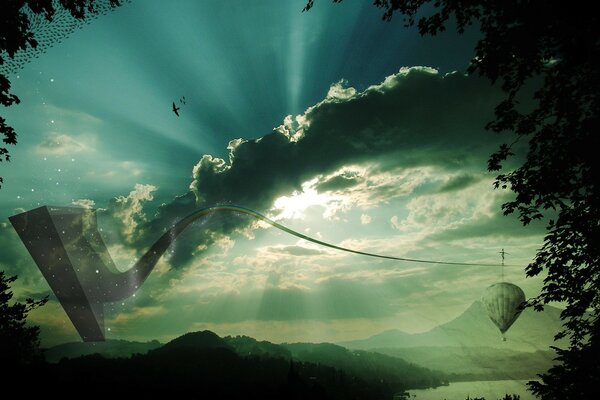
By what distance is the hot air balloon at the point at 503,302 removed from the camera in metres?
55.1

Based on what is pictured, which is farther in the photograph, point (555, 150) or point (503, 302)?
point (503, 302)

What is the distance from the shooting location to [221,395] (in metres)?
166

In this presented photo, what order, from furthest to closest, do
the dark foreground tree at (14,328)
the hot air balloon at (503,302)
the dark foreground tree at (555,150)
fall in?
the hot air balloon at (503,302) < the dark foreground tree at (14,328) < the dark foreground tree at (555,150)

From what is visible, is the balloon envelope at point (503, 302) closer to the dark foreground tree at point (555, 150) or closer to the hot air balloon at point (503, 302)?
the hot air balloon at point (503, 302)

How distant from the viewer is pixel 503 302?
56562mm

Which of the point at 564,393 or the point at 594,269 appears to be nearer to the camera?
the point at 564,393

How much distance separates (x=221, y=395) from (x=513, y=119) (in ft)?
619

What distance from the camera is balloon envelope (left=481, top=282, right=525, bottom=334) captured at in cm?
5512

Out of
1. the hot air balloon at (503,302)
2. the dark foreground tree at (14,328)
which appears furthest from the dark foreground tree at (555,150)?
the hot air balloon at (503,302)

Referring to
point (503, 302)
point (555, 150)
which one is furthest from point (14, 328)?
point (503, 302)

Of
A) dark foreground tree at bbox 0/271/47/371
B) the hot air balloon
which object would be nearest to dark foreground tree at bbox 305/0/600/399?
dark foreground tree at bbox 0/271/47/371

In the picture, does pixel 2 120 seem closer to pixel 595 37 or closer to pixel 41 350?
pixel 595 37

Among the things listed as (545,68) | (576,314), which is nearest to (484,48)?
(545,68)

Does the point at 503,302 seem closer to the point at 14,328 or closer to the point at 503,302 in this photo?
the point at 503,302
